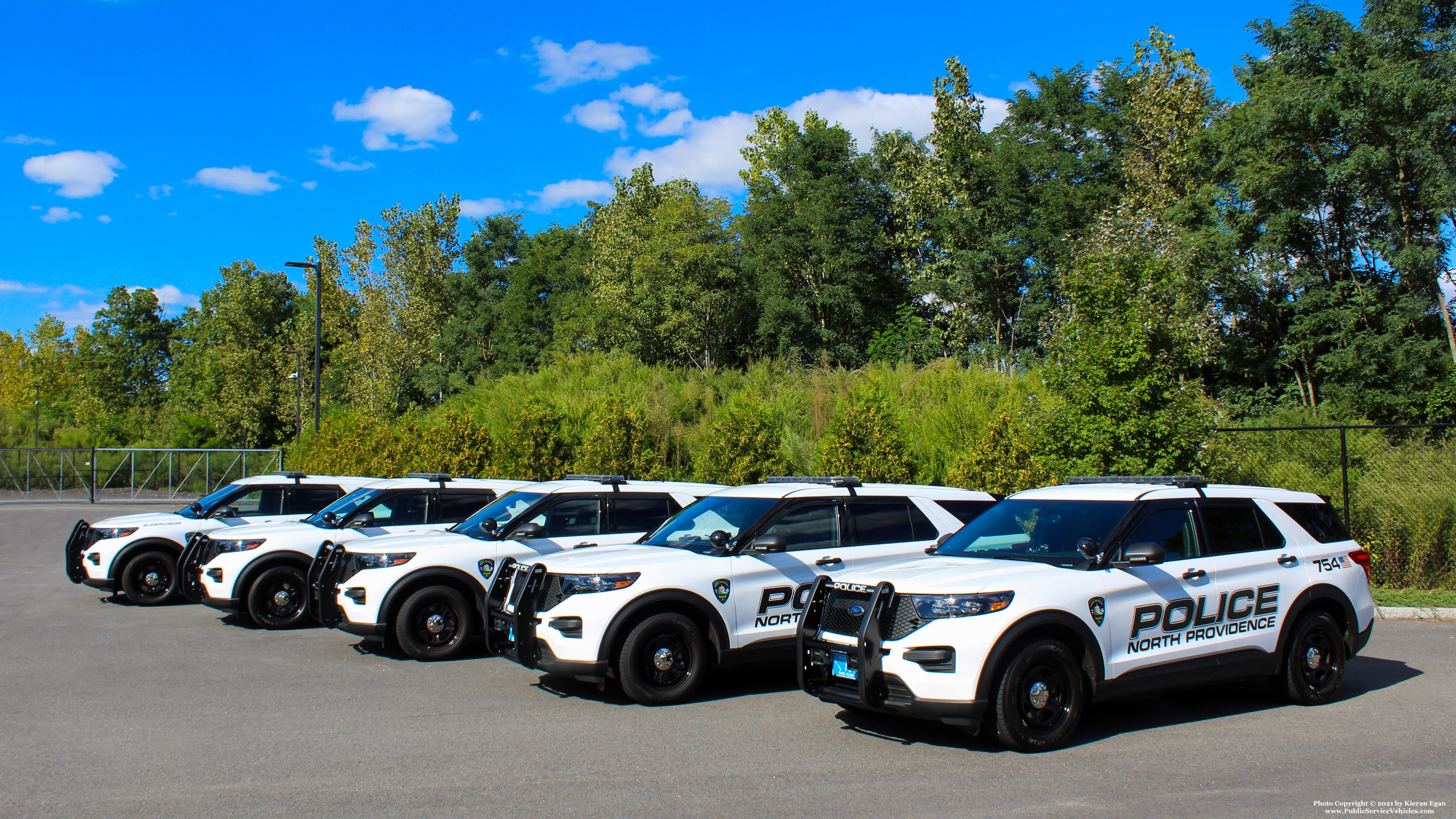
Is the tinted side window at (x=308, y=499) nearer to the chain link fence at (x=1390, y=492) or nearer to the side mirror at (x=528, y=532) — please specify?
the side mirror at (x=528, y=532)

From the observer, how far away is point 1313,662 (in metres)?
7.44

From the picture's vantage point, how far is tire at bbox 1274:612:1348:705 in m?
7.26

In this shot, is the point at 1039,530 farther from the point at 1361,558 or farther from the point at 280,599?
the point at 280,599

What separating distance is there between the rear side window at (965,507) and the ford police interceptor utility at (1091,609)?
4.65ft

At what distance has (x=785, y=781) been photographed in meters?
5.56

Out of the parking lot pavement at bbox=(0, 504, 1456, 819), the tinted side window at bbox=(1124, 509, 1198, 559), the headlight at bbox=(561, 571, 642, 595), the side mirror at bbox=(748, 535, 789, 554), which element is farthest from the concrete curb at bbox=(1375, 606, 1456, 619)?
the headlight at bbox=(561, 571, 642, 595)

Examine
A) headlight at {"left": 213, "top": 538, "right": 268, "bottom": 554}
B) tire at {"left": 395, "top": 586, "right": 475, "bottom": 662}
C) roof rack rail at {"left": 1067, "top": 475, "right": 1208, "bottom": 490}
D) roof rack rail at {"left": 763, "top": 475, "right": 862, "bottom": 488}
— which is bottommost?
tire at {"left": 395, "top": 586, "right": 475, "bottom": 662}

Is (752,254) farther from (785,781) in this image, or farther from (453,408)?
(785,781)

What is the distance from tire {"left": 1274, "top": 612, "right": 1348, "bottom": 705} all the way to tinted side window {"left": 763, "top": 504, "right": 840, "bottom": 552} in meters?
3.53

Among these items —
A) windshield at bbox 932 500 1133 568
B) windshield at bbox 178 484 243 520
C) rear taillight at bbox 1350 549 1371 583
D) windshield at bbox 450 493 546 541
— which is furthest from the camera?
windshield at bbox 178 484 243 520

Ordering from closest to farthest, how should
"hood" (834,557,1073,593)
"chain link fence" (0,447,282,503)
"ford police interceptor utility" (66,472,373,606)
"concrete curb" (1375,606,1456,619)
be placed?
1. "hood" (834,557,1073,593)
2. "concrete curb" (1375,606,1456,619)
3. "ford police interceptor utility" (66,472,373,606)
4. "chain link fence" (0,447,282,503)

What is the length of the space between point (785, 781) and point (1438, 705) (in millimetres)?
5338

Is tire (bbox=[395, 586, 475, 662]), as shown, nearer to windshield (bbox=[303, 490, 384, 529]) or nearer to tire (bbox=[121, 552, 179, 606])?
windshield (bbox=[303, 490, 384, 529])

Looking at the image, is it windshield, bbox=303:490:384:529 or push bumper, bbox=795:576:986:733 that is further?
windshield, bbox=303:490:384:529
